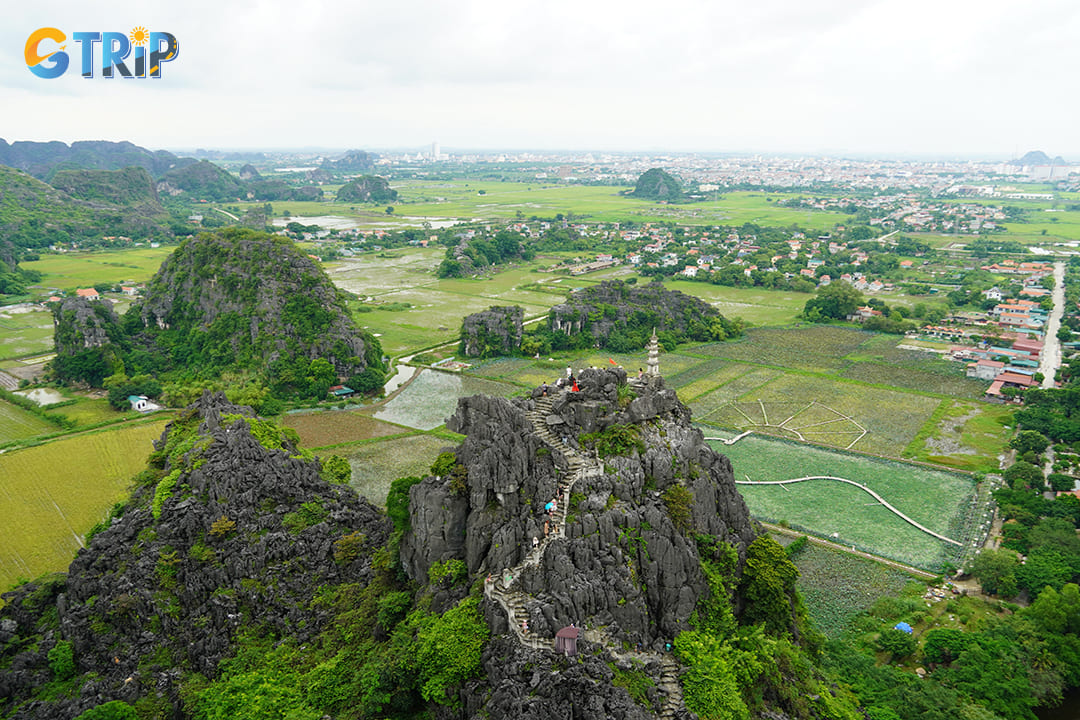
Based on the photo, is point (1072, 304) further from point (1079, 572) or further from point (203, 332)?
point (203, 332)

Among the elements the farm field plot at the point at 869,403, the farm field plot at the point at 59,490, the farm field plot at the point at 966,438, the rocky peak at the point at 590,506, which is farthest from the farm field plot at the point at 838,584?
the farm field plot at the point at 59,490

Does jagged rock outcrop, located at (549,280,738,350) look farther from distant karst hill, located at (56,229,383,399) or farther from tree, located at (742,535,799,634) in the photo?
tree, located at (742,535,799,634)

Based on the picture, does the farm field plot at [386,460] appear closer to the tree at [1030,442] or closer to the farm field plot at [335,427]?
the farm field plot at [335,427]

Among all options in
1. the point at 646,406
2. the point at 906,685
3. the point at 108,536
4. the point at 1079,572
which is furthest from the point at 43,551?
the point at 1079,572

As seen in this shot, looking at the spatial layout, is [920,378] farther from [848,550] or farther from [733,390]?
[848,550]

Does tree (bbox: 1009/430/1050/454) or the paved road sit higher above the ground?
the paved road

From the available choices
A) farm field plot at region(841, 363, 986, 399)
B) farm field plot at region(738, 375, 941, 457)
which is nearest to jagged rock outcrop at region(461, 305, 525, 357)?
farm field plot at region(738, 375, 941, 457)
